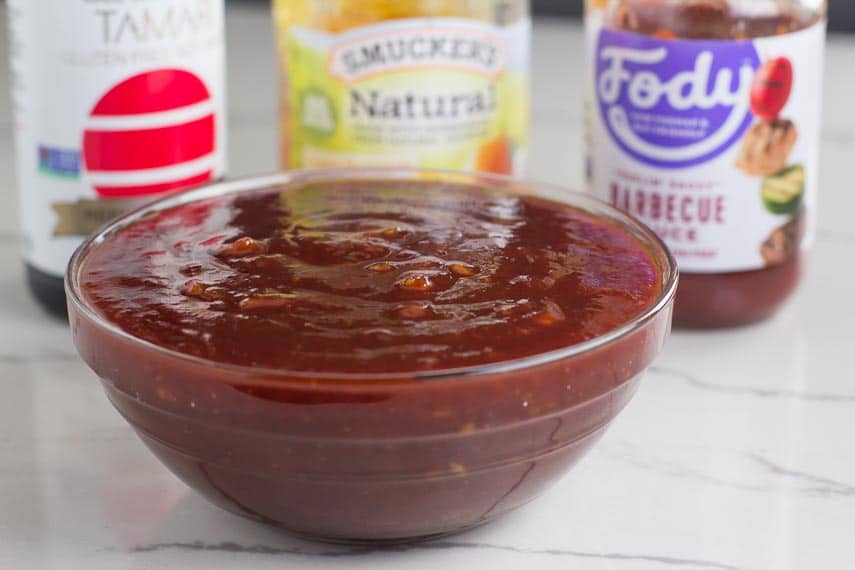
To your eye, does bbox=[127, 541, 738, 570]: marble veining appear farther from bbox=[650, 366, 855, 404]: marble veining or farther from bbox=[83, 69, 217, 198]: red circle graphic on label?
bbox=[83, 69, 217, 198]: red circle graphic on label

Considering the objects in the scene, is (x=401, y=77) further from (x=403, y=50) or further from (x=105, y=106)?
(x=105, y=106)

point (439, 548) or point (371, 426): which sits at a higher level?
point (371, 426)

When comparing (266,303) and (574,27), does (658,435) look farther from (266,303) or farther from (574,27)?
(574,27)

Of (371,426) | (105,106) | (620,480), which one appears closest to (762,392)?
(620,480)

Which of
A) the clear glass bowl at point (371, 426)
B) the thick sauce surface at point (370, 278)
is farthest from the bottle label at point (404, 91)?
the clear glass bowl at point (371, 426)

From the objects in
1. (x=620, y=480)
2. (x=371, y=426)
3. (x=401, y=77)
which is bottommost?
(x=620, y=480)

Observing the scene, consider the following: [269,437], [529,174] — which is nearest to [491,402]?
[269,437]
